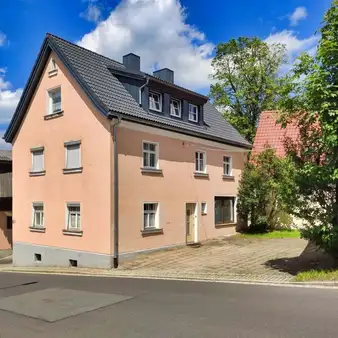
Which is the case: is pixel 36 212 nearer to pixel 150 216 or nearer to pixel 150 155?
pixel 150 216

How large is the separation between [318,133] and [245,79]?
2424cm

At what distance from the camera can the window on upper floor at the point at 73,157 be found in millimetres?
17750

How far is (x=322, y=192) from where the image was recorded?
39.5 feet

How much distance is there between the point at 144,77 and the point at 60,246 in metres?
8.87

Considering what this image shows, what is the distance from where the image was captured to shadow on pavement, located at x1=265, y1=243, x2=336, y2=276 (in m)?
12.8

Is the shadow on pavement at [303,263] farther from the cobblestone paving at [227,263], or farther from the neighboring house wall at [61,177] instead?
the neighboring house wall at [61,177]

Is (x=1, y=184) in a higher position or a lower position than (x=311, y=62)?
lower

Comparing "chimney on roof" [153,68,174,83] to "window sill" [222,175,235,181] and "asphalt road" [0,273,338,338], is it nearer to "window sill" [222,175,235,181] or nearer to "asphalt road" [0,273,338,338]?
"window sill" [222,175,235,181]

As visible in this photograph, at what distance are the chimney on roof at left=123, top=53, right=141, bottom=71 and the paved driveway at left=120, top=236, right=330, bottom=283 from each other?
10392 mm

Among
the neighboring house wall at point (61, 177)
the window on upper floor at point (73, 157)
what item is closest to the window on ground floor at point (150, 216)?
the neighboring house wall at point (61, 177)

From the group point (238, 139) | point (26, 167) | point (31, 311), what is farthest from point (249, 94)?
point (31, 311)

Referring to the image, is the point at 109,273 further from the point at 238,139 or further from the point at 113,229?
the point at 238,139

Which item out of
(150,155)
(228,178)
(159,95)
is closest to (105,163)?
(150,155)

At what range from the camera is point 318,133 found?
11844mm
